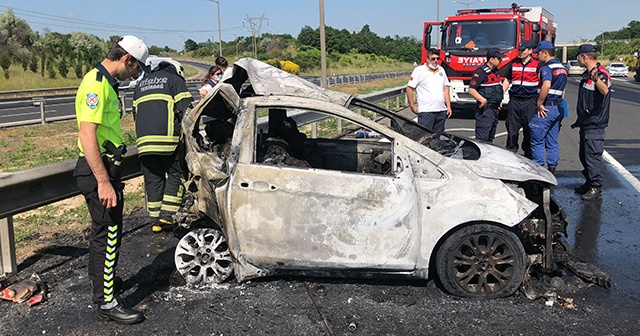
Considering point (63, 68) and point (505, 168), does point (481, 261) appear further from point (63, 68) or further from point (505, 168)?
point (63, 68)

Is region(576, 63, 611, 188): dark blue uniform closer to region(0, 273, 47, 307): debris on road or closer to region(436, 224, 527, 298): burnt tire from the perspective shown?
region(436, 224, 527, 298): burnt tire

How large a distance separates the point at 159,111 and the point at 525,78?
494cm

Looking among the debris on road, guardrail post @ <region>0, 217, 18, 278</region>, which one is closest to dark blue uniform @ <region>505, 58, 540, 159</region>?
the debris on road

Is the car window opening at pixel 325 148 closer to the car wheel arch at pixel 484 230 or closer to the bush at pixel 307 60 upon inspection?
the car wheel arch at pixel 484 230

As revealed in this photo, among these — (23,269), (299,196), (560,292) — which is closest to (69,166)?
(23,269)

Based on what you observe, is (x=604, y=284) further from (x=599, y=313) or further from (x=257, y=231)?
(x=257, y=231)

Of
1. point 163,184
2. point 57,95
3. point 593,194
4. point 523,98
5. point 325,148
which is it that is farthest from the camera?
point 57,95

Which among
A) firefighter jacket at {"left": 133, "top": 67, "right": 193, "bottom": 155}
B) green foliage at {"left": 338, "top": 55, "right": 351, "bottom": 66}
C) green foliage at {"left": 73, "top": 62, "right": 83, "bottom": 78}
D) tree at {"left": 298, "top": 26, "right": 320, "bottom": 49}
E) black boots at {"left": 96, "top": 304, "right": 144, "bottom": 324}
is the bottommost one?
black boots at {"left": 96, "top": 304, "right": 144, "bottom": 324}

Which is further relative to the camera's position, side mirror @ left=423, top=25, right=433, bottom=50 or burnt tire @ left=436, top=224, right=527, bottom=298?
side mirror @ left=423, top=25, right=433, bottom=50

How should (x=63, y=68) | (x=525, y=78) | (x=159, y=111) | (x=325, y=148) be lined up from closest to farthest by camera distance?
(x=159, y=111), (x=325, y=148), (x=525, y=78), (x=63, y=68)

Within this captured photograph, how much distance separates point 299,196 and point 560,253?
2186mm

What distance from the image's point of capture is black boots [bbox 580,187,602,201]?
270 inches

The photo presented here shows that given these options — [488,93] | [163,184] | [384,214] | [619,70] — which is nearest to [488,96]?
[488,93]

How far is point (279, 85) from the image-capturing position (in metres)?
4.56
